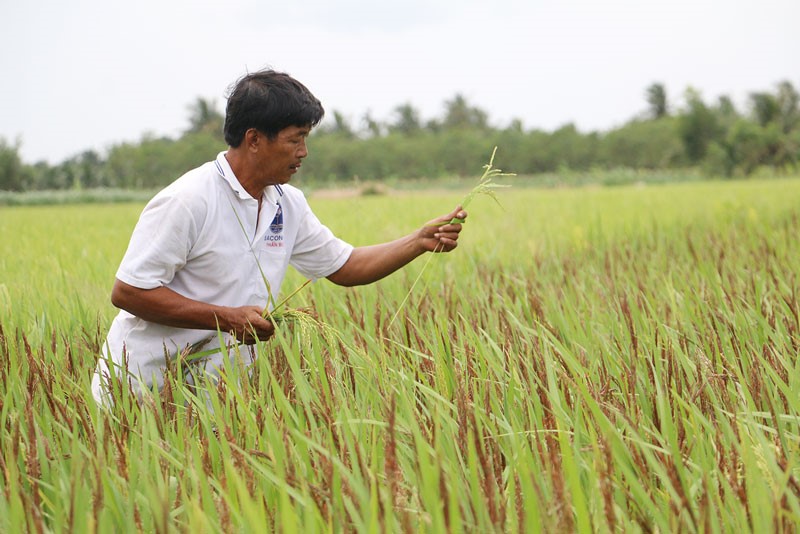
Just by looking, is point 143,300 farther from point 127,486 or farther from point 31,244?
point 31,244

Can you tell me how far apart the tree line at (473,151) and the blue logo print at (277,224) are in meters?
25.2

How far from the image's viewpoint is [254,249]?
228 centimetres

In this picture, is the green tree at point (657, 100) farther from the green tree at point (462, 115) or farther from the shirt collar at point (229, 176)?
the shirt collar at point (229, 176)

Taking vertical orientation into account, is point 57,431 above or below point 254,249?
below

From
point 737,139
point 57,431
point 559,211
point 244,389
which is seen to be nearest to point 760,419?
point 244,389

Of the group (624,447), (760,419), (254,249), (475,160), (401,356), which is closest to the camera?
(624,447)

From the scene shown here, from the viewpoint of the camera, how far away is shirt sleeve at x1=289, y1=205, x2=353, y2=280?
2505 mm

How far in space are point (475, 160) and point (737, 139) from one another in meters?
14.4

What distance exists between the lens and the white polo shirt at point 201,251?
6.57ft

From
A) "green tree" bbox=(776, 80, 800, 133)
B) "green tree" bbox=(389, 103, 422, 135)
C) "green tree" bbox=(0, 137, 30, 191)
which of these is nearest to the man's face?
"green tree" bbox=(0, 137, 30, 191)

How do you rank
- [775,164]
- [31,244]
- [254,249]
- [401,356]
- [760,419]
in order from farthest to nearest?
[775,164] < [31,244] < [254,249] < [401,356] < [760,419]

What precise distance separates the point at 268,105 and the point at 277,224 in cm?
42

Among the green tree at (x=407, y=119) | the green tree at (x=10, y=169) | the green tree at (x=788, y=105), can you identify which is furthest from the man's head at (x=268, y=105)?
the green tree at (x=407, y=119)

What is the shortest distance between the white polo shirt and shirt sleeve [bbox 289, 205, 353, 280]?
0.06m
